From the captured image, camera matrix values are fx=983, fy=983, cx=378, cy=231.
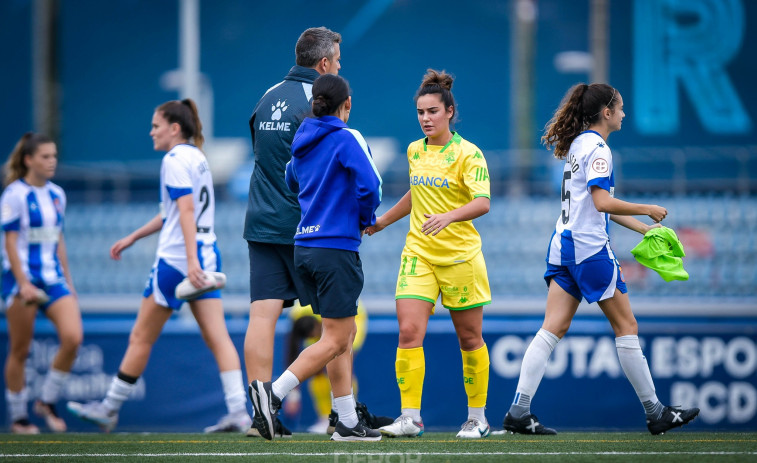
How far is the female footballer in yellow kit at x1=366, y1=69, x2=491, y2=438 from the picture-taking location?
5227mm

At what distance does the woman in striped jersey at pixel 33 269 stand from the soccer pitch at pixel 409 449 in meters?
1.40

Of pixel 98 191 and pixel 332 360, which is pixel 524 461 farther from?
pixel 98 191

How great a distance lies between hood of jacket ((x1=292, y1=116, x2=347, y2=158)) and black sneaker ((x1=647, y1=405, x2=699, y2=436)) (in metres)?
2.33

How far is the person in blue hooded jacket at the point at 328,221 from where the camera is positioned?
15.5ft

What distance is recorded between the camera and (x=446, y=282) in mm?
5289

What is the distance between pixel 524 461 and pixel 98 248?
29.1 feet

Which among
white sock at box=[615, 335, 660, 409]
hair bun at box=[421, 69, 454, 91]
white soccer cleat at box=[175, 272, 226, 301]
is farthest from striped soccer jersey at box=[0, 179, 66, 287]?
white sock at box=[615, 335, 660, 409]

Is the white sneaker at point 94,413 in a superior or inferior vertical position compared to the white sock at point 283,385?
inferior

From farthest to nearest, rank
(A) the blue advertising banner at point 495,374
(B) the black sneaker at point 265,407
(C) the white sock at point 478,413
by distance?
(A) the blue advertising banner at point 495,374
(C) the white sock at point 478,413
(B) the black sneaker at point 265,407

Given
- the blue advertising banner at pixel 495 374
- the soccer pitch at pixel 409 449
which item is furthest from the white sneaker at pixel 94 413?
the blue advertising banner at pixel 495 374

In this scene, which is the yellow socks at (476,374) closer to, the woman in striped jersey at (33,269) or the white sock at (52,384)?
the woman in striped jersey at (33,269)

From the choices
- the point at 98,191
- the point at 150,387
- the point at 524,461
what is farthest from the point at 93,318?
Answer: the point at 524,461

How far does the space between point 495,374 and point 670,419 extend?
139 inches

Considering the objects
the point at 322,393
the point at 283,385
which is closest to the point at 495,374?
the point at 322,393
